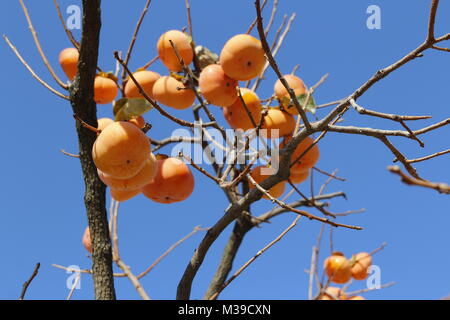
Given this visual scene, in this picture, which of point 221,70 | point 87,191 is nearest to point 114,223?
point 87,191

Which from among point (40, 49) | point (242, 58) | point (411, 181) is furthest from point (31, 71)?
point (411, 181)

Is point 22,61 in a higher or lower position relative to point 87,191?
higher

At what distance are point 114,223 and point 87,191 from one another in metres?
0.65

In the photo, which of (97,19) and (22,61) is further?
(22,61)

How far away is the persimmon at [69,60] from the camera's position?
189cm

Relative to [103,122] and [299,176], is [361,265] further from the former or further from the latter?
[103,122]

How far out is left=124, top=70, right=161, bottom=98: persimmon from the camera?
1861mm

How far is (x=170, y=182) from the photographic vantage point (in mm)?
1639

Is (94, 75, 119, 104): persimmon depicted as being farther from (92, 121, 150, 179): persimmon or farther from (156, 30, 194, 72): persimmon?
(92, 121, 150, 179): persimmon

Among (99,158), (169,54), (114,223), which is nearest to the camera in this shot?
(99,158)

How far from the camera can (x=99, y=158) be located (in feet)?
4.59
